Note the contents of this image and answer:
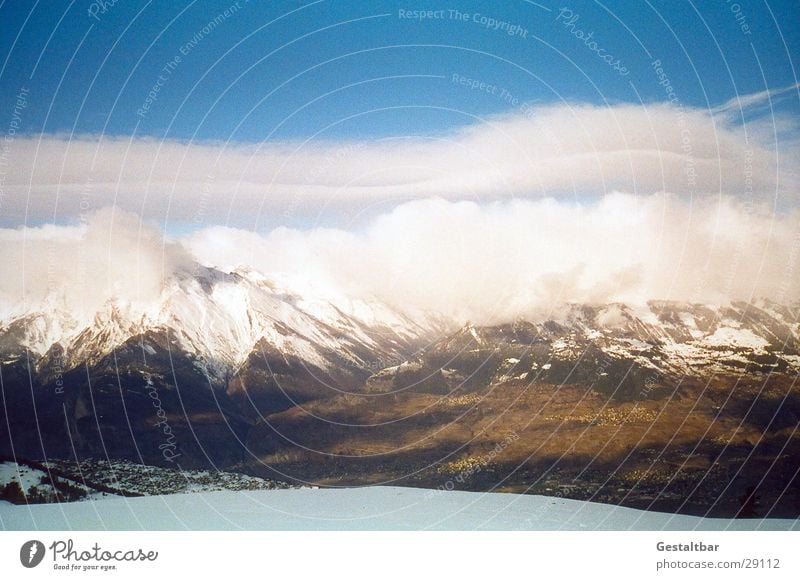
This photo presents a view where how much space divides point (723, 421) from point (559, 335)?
271 centimetres

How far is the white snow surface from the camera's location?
1053 cm

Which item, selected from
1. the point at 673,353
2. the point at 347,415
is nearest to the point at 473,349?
the point at 347,415

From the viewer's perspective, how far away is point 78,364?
1152 centimetres

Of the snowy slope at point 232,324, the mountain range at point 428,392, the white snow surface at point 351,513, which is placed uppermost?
the snowy slope at point 232,324
